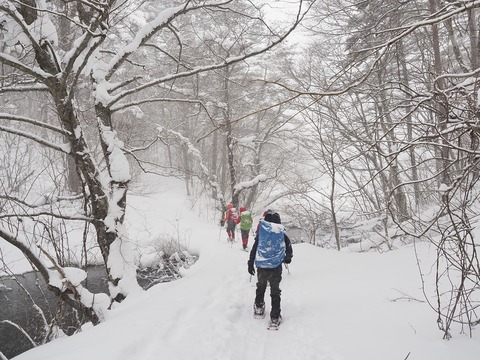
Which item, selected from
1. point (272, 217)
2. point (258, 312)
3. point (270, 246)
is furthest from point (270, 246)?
point (258, 312)

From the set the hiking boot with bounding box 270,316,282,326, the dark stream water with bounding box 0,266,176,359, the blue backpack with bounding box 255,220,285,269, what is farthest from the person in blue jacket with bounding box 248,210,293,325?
the dark stream water with bounding box 0,266,176,359

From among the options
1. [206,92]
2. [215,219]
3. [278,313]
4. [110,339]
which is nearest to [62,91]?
[110,339]

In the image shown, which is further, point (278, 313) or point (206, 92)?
point (206, 92)

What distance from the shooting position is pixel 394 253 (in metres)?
6.05

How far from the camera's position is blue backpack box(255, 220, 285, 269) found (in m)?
4.37

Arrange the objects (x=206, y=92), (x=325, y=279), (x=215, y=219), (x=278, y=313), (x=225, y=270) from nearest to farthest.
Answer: (x=278, y=313), (x=325, y=279), (x=225, y=270), (x=206, y=92), (x=215, y=219)

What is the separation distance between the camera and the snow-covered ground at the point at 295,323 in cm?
276

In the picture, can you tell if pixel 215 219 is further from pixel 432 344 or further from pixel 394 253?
pixel 432 344

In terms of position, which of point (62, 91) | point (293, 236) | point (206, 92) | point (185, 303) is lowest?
point (293, 236)

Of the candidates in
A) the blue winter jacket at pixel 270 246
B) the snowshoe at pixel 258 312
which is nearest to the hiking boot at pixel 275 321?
the snowshoe at pixel 258 312

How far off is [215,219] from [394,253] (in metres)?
12.2

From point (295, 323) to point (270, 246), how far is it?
1.07 m

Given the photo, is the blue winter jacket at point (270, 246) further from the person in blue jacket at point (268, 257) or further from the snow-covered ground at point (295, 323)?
the snow-covered ground at point (295, 323)

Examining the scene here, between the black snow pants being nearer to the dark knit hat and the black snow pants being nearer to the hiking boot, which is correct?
the hiking boot
